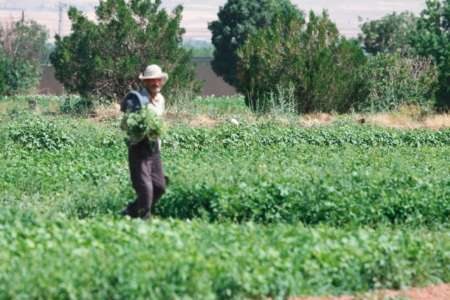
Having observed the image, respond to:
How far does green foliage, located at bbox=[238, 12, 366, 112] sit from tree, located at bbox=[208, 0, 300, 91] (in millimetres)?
26873

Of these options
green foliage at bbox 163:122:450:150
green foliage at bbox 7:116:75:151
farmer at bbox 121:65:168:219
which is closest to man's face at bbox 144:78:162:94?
farmer at bbox 121:65:168:219

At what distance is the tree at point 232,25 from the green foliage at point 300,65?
2687 cm

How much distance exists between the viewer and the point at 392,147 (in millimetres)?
21812

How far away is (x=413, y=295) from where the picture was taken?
915 centimetres

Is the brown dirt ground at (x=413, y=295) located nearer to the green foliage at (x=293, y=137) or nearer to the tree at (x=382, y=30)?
the green foliage at (x=293, y=137)

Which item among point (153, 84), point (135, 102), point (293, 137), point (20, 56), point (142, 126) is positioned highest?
point (153, 84)

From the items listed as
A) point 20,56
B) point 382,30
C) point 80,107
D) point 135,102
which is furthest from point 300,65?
point 382,30

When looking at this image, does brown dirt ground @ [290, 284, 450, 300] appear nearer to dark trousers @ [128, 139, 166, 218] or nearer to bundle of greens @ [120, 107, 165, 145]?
dark trousers @ [128, 139, 166, 218]

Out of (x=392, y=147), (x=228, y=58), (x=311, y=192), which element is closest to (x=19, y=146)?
(x=392, y=147)

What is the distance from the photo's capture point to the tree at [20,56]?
5022cm

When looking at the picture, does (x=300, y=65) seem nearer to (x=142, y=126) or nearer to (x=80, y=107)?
(x=80, y=107)

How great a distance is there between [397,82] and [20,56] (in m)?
30.4

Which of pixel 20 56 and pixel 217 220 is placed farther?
pixel 20 56

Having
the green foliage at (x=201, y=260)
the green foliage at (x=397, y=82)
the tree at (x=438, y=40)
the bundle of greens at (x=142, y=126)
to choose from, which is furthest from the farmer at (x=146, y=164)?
the tree at (x=438, y=40)
